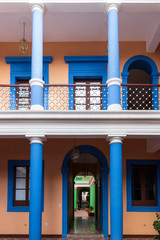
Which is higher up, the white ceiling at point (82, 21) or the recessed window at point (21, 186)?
the white ceiling at point (82, 21)

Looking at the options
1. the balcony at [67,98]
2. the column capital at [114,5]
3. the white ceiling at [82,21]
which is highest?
the white ceiling at [82,21]

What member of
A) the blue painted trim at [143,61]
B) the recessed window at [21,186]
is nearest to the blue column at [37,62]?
the blue painted trim at [143,61]

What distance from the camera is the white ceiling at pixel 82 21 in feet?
27.5

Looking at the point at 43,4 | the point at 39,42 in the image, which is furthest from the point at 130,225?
the point at 43,4

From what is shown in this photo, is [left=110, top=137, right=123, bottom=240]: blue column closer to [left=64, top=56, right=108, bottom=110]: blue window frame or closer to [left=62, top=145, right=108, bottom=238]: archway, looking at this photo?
[left=62, top=145, right=108, bottom=238]: archway

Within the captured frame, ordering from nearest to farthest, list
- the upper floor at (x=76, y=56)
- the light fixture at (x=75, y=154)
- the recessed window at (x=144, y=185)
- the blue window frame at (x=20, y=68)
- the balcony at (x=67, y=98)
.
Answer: the balcony at (x=67, y=98)
the light fixture at (x=75, y=154)
the upper floor at (x=76, y=56)
the recessed window at (x=144, y=185)
the blue window frame at (x=20, y=68)

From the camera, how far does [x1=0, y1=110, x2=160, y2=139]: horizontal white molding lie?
7.68m

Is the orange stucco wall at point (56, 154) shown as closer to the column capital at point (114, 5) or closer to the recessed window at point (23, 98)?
the recessed window at point (23, 98)

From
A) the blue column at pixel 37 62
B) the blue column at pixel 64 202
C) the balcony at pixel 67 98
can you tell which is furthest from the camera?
the blue column at pixel 64 202

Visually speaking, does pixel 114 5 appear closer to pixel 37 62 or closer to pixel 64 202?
pixel 37 62

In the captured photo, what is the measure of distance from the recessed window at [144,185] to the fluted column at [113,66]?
3860mm

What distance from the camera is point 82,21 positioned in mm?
9789

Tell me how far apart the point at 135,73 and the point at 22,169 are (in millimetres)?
6120

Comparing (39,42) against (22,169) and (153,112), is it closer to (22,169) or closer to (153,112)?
(153,112)
